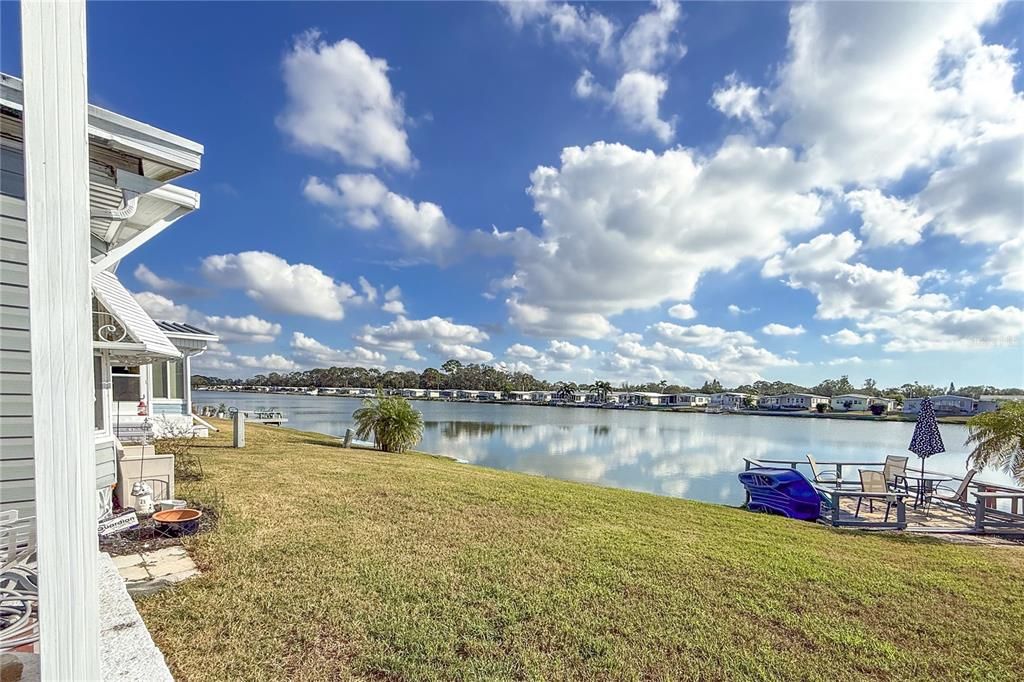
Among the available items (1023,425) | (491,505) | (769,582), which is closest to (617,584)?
(769,582)

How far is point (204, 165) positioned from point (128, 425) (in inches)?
331

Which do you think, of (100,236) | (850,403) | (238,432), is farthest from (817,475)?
(850,403)

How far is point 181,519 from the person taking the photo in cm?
422

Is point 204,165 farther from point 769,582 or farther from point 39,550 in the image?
point 769,582

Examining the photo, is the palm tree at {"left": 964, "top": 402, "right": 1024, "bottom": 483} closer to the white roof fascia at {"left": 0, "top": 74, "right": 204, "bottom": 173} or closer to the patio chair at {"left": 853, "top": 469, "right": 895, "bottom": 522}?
the patio chair at {"left": 853, "top": 469, "right": 895, "bottom": 522}

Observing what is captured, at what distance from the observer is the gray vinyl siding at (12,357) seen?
259 cm

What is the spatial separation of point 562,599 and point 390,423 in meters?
10.2

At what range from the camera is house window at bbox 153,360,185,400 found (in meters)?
11.3

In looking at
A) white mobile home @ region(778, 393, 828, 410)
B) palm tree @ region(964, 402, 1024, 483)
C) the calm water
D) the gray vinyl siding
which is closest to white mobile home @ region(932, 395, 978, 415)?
white mobile home @ region(778, 393, 828, 410)

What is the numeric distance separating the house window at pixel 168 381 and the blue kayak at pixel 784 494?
504 inches

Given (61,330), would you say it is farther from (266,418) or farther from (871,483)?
(266,418)

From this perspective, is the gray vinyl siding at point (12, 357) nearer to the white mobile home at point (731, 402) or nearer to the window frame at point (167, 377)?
the window frame at point (167, 377)

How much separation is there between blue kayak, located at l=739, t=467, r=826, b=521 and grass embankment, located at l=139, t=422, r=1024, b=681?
1.38 metres

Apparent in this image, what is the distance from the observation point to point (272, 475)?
283 inches
